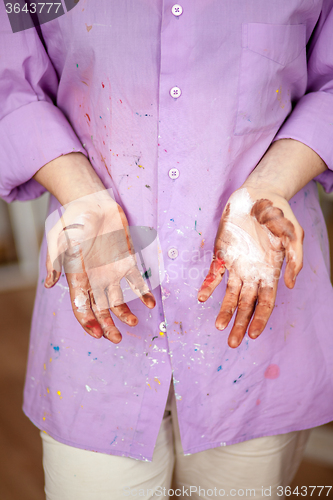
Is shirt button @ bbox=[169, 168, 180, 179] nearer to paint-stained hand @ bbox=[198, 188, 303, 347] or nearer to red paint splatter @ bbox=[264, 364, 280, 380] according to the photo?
paint-stained hand @ bbox=[198, 188, 303, 347]

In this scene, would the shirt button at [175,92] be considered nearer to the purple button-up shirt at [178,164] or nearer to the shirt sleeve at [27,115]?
the purple button-up shirt at [178,164]

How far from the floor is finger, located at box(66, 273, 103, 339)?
48.3 inches

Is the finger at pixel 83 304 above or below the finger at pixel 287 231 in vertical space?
below

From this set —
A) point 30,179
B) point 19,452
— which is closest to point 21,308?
point 19,452

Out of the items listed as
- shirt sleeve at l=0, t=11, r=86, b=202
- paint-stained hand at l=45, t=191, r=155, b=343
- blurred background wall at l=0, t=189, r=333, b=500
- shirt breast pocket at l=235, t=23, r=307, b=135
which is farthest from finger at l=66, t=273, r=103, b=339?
blurred background wall at l=0, t=189, r=333, b=500

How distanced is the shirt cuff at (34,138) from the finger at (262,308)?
0.39 meters

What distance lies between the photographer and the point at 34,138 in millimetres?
708

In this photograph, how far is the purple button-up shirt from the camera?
0.65 meters

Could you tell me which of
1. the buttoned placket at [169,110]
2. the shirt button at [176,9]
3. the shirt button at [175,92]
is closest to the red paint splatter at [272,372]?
the buttoned placket at [169,110]

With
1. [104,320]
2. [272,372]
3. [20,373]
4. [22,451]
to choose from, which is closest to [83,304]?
[104,320]

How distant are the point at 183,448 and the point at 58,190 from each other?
1.63ft

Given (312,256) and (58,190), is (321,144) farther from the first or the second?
(58,190)

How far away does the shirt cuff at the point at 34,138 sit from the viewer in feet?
2.32

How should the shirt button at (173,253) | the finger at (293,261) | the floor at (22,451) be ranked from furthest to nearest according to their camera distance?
1. the floor at (22,451)
2. the shirt button at (173,253)
3. the finger at (293,261)
